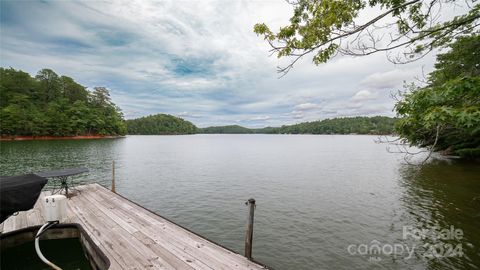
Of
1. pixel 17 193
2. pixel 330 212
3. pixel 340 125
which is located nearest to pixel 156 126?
pixel 340 125

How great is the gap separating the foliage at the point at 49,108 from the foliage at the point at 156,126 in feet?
197

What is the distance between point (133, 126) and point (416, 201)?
15509 centimetres

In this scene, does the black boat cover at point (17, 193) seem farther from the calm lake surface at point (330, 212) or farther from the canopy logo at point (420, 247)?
the canopy logo at point (420, 247)

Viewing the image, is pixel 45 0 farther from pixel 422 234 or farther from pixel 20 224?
pixel 422 234

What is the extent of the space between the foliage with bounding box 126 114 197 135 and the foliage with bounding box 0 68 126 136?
60.0 meters

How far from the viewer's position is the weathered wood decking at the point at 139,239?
4289mm

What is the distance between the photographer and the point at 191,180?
1750 cm

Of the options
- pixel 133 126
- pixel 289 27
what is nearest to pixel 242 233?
pixel 289 27

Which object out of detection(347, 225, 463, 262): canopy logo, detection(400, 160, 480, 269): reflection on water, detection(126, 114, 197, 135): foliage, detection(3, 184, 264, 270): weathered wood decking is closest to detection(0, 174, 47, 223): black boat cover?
detection(3, 184, 264, 270): weathered wood decking

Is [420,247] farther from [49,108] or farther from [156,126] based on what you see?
[156,126]

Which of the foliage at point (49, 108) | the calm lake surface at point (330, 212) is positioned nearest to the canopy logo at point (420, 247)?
the calm lake surface at point (330, 212)

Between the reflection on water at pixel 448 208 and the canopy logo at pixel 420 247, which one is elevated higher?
the reflection on water at pixel 448 208

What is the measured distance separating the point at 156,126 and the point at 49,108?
308 ft

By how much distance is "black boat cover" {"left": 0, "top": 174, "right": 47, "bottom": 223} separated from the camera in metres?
3.56
